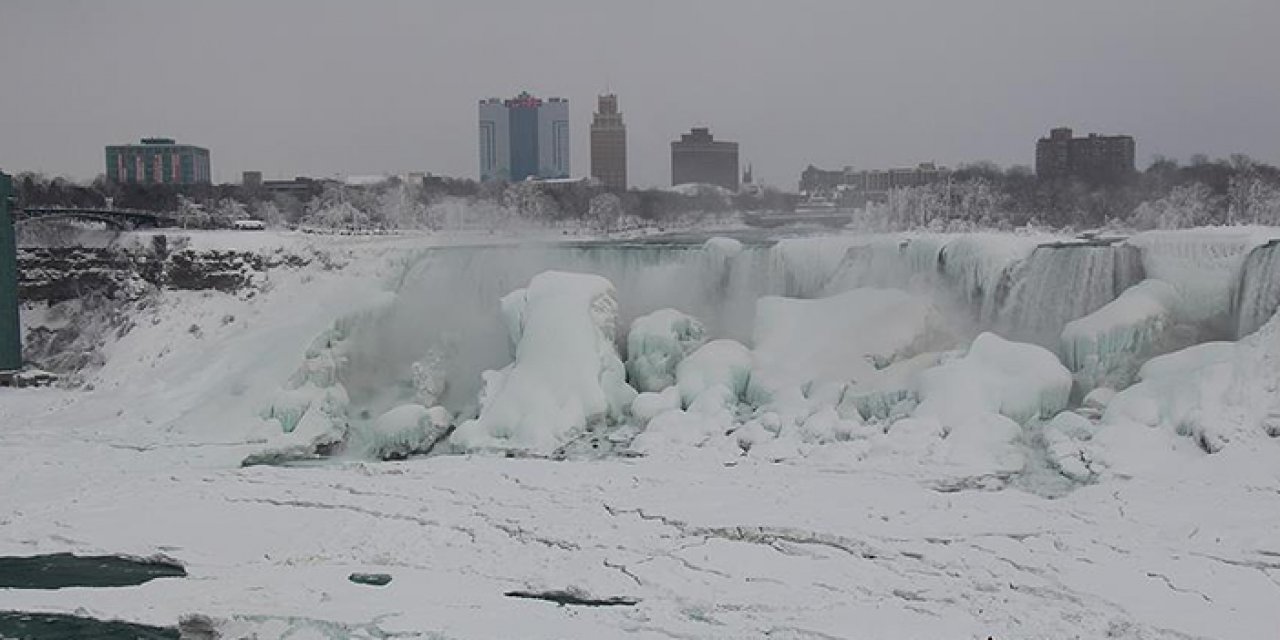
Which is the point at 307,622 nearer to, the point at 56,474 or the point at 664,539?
the point at 664,539

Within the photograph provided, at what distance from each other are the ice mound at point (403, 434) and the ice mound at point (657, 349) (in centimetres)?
439

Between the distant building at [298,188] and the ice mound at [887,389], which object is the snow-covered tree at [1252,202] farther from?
the distant building at [298,188]

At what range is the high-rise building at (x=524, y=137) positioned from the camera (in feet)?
396

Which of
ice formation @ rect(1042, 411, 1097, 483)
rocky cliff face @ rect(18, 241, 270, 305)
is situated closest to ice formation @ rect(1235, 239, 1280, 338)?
ice formation @ rect(1042, 411, 1097, 483)

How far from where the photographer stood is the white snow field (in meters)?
12.9

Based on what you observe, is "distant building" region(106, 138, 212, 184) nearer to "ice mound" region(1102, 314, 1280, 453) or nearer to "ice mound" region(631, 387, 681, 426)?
"ice mound" region(631, 387, 681, 426)

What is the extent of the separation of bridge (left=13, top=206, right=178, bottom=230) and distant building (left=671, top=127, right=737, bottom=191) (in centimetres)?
10016

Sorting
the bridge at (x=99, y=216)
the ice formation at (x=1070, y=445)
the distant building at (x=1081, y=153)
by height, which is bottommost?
the ice formation at (x=1070, y=445)

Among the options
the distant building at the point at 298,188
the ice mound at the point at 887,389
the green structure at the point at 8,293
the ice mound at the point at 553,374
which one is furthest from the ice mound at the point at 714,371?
the distant building at the point at 298,188

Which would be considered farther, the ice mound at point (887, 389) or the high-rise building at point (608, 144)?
the high-rise building at point (608, 144)

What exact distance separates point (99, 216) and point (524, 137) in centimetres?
8541

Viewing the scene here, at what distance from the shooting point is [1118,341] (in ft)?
67.3

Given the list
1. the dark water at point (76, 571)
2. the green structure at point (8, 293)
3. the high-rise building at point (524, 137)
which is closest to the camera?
the dark water at point (76, 571)

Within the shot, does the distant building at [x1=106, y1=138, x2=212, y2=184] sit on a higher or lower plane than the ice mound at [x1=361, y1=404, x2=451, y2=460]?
higher
